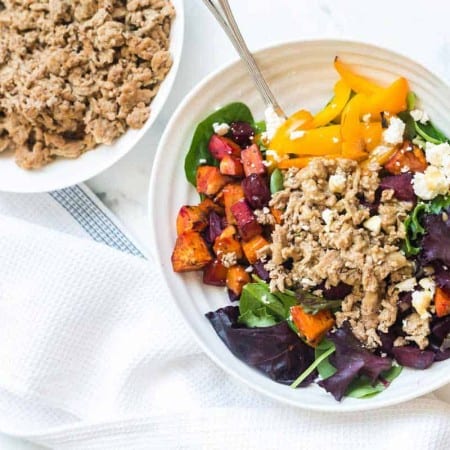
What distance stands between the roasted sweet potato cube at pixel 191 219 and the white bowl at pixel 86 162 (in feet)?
0.68

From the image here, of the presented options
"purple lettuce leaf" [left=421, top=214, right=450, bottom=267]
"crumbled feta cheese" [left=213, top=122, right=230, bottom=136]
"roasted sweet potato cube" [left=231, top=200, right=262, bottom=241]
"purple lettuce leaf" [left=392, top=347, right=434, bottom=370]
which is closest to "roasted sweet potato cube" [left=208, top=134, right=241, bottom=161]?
"crumbled feta cheese" [left=213, top=122, right=230, bottom=136]

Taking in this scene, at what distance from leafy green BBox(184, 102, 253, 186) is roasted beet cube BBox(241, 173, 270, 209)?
0.42ft

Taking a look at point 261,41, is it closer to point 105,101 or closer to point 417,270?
point 105,101

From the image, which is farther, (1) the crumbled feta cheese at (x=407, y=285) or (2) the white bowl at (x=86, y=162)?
(2) the white bowl at (x=86, y=162)

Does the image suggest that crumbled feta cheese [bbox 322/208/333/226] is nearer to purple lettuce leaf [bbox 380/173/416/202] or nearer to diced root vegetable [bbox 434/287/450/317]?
purple lettuce leaf [bbox 380/173/416/202]

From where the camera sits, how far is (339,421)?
6.48 feet

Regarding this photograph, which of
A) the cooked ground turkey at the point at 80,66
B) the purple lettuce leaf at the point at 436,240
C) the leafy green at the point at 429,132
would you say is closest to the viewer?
the purple lettuce leaf at the point at 436,240

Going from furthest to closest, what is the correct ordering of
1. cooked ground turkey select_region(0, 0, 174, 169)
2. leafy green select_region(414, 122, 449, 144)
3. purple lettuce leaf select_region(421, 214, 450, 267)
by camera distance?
cooked ground turkey select_region(0, 0, 174, 169)
leafy green select_region(414, 122, 449, 144)
purple lettuce leaf select_region(421, 214, 450, 267)

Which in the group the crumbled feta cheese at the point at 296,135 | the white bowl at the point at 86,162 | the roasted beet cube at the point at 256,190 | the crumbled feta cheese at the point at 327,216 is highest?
the white bowl at the point at 86,162

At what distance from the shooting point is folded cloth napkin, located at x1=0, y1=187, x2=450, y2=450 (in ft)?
6.74

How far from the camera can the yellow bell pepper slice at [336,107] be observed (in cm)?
189

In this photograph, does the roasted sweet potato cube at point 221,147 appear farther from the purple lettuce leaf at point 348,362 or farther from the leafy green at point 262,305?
the purple lettuce leaf at point 348,362

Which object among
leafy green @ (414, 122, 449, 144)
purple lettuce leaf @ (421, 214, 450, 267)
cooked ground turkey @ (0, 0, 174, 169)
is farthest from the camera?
cooked ground turkey @ (0, 0, 174, 169)

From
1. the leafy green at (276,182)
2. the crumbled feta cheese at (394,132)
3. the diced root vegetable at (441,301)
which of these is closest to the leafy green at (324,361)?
the diced root vegetable at (441,301)
